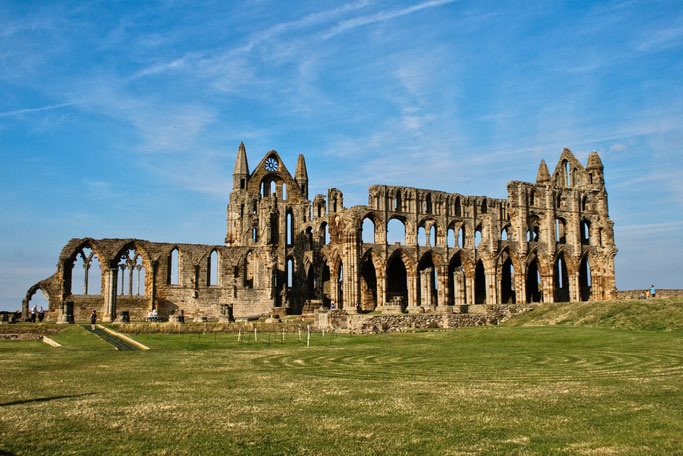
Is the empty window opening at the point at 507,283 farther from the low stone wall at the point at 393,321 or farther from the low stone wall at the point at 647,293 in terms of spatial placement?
the low stone wall at the point at 393,321

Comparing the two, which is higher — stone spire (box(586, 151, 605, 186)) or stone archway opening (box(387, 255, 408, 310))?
stone spire (box(586, 151, 605, 186))

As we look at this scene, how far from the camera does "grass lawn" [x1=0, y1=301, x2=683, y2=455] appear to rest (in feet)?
24.1

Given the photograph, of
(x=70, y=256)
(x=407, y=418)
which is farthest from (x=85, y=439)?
(x=70, y=256)

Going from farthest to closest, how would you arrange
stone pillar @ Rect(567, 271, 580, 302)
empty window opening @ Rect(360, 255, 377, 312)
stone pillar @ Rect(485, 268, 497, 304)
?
stone pillar @ Rect(567, 271, 580, 302), empty window opening @ Rect(360, 255, 377, 312), stone pillar @ Rect(485, 268, 497, 304)

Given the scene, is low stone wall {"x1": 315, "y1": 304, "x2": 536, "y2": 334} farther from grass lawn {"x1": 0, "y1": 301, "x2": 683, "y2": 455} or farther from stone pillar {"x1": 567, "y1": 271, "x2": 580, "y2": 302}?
stone pillar {"x1": 567, "y1": 271, "x2": 580, "y2": 302}

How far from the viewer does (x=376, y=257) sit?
2013 inches

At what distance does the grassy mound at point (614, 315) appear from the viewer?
91.6ft

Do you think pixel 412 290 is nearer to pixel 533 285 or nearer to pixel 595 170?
pixel 533 285

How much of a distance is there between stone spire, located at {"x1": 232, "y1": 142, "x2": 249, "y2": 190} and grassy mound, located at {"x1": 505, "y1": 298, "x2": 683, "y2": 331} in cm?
3840

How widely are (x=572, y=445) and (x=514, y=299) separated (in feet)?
183

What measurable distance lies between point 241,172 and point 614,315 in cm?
4536

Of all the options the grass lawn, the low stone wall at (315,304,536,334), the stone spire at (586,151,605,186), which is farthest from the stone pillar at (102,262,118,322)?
the stone spire at (586,151,605,186)

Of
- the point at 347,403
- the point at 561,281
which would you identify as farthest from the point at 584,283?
the point at 347,403

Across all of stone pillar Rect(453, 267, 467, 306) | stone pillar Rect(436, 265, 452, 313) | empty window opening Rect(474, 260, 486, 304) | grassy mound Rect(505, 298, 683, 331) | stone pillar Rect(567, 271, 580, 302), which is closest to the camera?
grassy mound Rect(505, 298, 683, 331)
